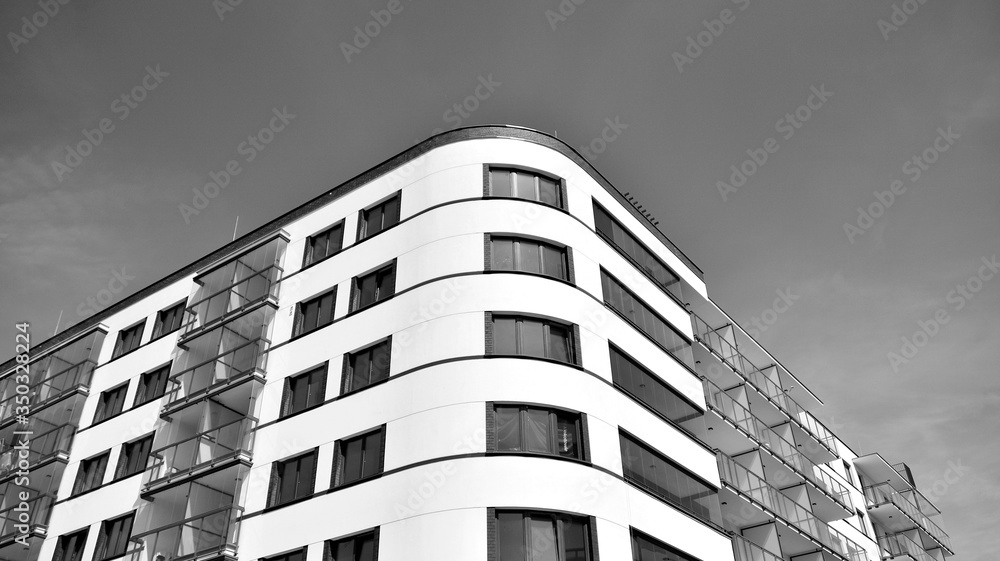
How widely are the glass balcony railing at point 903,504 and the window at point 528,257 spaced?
3585 cm

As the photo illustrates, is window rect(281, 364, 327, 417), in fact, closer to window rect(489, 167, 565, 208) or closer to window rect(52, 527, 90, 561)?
window rect(489, 167, 565, 208)

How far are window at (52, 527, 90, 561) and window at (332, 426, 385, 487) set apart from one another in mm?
13245

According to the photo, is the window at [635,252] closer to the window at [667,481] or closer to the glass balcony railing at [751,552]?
the window at [667,481]

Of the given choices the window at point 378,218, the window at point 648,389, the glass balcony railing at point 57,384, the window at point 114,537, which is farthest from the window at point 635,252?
the glass balcony railing at point 57,384

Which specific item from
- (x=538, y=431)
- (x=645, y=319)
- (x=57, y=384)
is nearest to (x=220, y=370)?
(x=538, y=431)

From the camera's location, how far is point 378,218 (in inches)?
1195

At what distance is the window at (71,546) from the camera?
100 ft

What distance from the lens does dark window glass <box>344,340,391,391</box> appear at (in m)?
25.8

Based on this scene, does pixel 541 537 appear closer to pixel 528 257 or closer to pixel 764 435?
pixel 528 257

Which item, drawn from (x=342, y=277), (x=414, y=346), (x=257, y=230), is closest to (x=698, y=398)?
(x=414, y=346)

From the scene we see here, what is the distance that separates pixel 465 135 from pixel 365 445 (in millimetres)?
12476

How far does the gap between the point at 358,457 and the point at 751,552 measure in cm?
1737

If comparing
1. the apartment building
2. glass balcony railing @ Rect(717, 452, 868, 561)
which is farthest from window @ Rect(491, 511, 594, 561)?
glass balcony railing @ Rect(717, 452, 868, 561)

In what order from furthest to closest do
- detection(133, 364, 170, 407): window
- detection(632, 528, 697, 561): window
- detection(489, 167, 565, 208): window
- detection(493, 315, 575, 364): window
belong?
detection(133, 364, 170, 407): window → detection(489, 167, 565, 208): window → detection(493, 315, 575, 364): window → detection(632, 528, 697, 561): window
